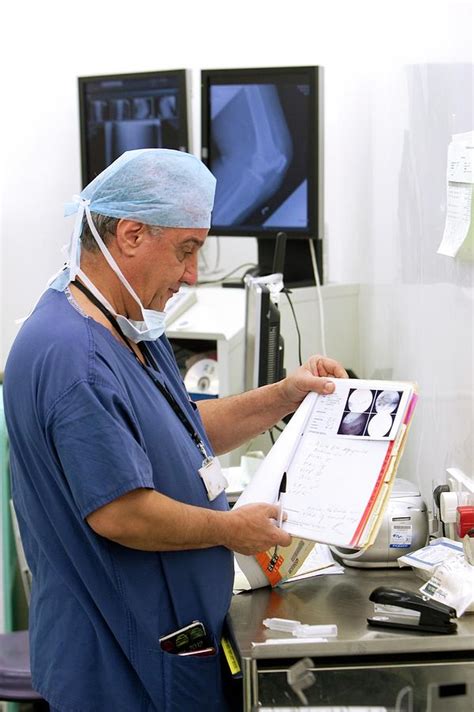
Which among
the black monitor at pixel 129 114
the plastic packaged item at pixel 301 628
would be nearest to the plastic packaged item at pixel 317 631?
the plastic packaged item at pixel 301 628

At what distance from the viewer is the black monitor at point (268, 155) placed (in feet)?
10.7

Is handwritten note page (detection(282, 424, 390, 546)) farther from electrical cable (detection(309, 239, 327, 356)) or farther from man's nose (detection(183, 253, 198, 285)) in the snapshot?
electrical cable (detection(309, 239, 327, 356))

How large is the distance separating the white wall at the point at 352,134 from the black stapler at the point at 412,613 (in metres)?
0.41

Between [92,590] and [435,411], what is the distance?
0.99 meters

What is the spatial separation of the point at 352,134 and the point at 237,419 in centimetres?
196

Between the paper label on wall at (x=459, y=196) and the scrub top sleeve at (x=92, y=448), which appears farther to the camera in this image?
the paper label on wall at (x=459, y=196)

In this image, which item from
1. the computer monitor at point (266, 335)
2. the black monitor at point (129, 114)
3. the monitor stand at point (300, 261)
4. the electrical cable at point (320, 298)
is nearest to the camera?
the computer monitor at point (266, 335)

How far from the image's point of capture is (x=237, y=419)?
6.59 ft

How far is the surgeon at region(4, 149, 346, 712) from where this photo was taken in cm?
151

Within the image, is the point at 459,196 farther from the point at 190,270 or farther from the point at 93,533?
the point at 93,533

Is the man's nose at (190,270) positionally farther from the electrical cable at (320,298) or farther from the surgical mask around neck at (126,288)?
the electrical cable at (320,298)

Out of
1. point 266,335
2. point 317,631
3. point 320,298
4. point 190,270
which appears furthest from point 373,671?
point 320,298

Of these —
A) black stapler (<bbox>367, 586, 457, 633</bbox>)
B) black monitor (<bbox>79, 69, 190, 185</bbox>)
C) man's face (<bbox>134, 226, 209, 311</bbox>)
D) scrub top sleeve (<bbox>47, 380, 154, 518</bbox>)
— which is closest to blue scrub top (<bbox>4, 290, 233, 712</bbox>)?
scrub top sleeve (<bbox>47, 380, 154, 518</bbox>)

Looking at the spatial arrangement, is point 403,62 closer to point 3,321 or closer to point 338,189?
point 338,189
